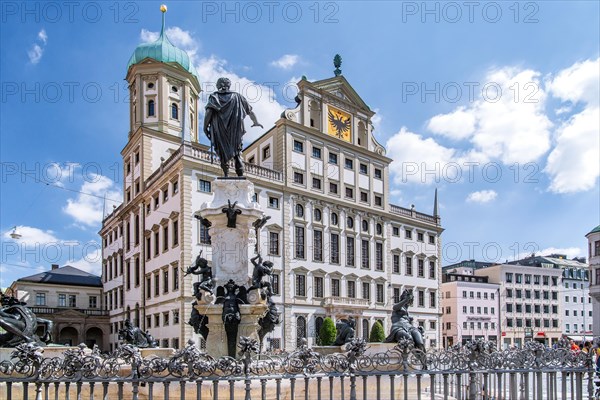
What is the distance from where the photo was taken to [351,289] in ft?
178

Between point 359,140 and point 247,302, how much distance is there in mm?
47751

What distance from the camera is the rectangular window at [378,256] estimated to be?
189 feet

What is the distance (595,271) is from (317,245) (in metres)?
39.4

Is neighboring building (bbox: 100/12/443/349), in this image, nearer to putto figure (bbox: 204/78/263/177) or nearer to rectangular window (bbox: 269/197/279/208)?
rectangular window (bbox: 269/197/279/208)

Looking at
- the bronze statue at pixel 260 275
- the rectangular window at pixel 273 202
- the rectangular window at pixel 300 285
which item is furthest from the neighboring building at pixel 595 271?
the bronze statue at pixel 260 275

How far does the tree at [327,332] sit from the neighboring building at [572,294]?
205ft

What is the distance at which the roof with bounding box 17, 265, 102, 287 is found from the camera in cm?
6654

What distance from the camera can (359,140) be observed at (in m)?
59.3

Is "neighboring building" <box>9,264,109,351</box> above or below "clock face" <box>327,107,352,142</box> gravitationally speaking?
below

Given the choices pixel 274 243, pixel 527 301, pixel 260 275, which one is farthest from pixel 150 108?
pixel 527 301

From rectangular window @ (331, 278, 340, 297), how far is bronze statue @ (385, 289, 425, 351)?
119 feet

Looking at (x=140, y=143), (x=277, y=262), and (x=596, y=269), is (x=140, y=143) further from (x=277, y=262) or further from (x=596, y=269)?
(x=596, y=269)

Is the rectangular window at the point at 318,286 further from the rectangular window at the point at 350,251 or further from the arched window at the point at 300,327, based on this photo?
the rectangular window at the point at 350,251

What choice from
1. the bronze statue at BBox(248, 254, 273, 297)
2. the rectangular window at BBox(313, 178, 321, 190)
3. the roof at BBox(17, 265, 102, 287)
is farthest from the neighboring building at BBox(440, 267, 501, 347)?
the bronze statue at BBox(248, 254, 273, 297)
